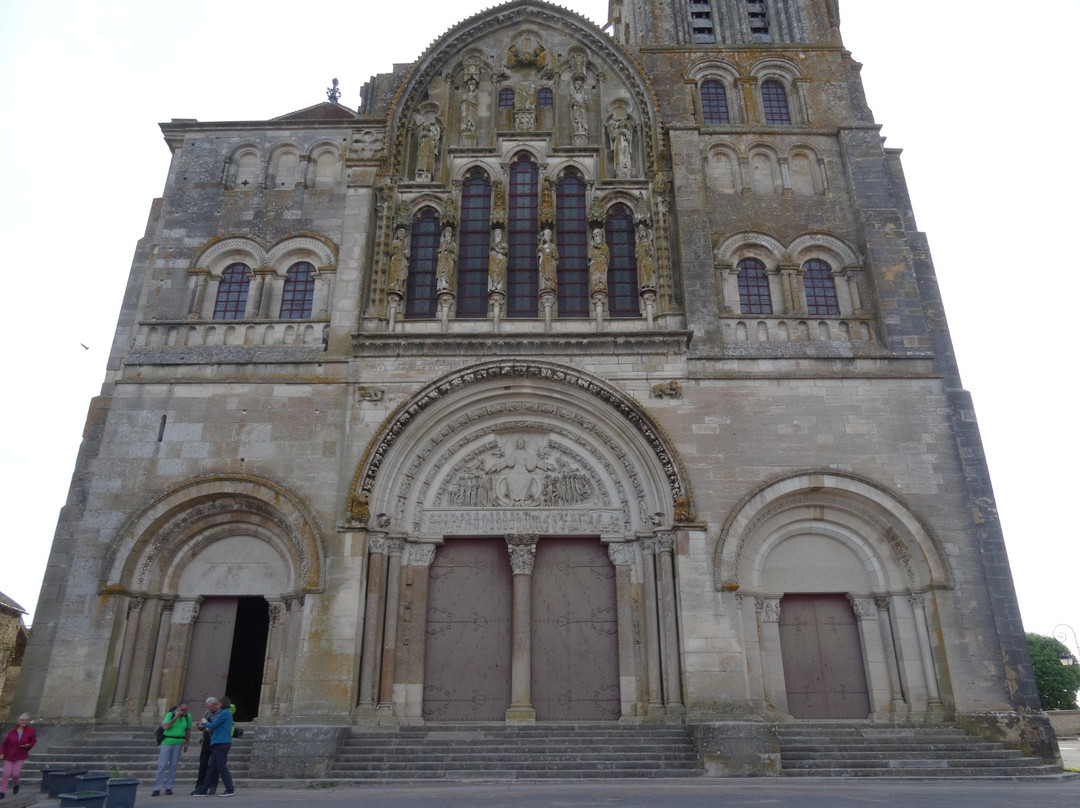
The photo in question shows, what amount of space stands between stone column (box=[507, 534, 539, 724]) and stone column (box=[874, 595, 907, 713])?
22.8 ft

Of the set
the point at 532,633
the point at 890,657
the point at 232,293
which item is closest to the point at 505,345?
the point at 532,633

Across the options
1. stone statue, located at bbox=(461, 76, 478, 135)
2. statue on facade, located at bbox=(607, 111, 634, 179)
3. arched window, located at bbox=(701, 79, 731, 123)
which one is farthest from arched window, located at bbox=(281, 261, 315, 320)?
arched window, located at bbox=(701, 79, 731, 123)

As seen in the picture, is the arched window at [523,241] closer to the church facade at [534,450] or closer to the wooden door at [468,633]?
the church facade at [534,450]

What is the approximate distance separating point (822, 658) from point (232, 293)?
15.6 metres

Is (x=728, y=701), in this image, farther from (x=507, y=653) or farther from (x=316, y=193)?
(x=316, y=193)

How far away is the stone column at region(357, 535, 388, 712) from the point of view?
47.0ft

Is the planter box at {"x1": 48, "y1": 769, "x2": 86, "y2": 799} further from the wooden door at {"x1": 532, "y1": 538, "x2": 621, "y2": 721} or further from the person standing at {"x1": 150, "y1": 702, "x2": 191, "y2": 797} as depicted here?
the wooden door at {"x1": 532, "y1": 538, "x2": 621, "y2": 721}

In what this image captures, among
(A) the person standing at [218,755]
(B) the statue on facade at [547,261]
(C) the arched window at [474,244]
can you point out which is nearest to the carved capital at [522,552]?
(C) the arched window at [474,244]

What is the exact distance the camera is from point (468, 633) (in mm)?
15477

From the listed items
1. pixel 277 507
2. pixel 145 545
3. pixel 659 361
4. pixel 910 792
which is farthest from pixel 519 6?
pixel 910 792

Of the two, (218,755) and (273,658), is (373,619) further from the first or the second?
(218,755)

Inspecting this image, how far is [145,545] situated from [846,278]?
16708 millimetres

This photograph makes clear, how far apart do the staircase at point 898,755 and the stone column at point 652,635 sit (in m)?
2.25

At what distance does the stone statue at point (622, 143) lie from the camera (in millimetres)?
19219
